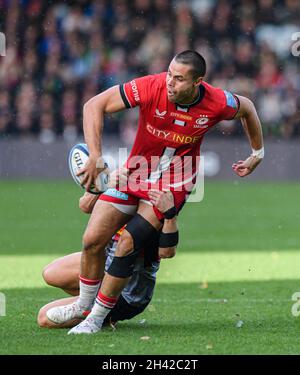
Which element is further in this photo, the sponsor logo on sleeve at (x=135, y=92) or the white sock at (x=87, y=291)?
the white sock at (x=87, y=291)

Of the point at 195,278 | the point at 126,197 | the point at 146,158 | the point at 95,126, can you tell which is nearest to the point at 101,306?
the point at 126,197

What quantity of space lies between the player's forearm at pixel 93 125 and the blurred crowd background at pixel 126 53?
13.8 meters

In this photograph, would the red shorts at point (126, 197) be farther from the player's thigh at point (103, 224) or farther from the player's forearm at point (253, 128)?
the player's forearm at point (253, 128)

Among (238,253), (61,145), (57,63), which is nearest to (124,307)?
(238,253)

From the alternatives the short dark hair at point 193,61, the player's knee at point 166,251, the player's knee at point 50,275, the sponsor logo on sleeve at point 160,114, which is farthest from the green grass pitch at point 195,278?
the short dark hair at point 193,61

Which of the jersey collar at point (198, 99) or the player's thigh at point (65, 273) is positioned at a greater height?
the jersey collar at point (198, 99)

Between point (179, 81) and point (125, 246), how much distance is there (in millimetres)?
1130

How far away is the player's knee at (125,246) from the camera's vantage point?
671 centimetres

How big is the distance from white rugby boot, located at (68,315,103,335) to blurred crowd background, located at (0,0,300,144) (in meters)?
13.9

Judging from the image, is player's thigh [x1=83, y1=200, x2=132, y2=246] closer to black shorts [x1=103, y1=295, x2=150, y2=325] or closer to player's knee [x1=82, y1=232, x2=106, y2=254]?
player's knee [x1=82, y1=232, x2=106, y2=254]

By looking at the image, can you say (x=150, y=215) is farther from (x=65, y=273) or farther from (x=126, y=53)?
(x=126, y=53)

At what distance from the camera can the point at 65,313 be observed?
22.8 feet
